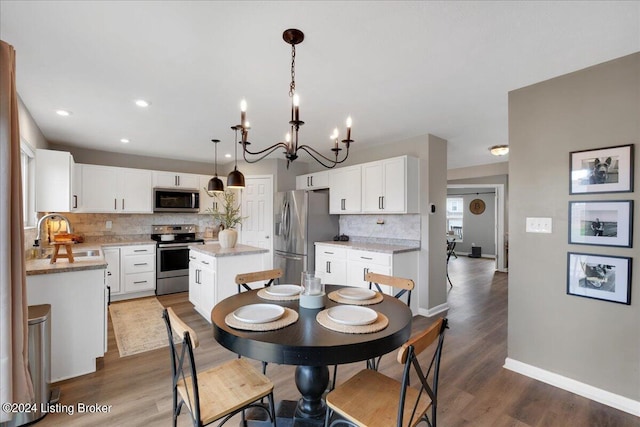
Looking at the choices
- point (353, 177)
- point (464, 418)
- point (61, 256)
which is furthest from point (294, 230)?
point (464, 418)

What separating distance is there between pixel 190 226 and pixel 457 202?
8.95m

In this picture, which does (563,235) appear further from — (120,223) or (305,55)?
(120,223)

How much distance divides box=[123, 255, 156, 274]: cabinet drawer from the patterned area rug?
469mm

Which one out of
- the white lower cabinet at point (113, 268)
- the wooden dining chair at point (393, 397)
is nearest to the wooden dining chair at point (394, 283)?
the wooden dining chair at point (393, 397)

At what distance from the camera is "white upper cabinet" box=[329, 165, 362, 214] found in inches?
169

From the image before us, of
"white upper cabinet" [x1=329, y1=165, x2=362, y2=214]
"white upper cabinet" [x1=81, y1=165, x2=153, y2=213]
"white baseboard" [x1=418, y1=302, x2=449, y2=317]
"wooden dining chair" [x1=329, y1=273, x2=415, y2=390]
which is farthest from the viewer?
"white upper cabinet" [x1=81, y1=165, x2=153, y2=213]

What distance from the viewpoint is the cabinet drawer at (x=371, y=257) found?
3.48m

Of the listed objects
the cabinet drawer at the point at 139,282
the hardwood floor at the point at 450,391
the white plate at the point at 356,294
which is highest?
the white plate at the point at 356,294

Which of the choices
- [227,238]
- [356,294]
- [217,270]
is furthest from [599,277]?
[227,238]

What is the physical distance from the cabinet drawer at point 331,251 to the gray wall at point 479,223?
726cm

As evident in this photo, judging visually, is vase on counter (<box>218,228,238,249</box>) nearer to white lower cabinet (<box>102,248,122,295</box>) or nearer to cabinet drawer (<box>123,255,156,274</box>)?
cabinet drawer (<box>123,255,156,274</box>)

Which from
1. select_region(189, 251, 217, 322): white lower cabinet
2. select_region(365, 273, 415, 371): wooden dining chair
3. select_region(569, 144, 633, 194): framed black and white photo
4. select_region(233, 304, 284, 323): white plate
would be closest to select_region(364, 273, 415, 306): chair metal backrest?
select_region(365, 273, 415, 371): wooden dining chair

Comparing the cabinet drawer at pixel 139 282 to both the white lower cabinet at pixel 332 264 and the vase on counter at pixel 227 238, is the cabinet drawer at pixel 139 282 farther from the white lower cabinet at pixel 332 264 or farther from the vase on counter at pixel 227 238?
the white lower cabinet at pixel 332 264

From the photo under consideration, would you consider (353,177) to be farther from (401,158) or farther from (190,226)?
(190,226)
